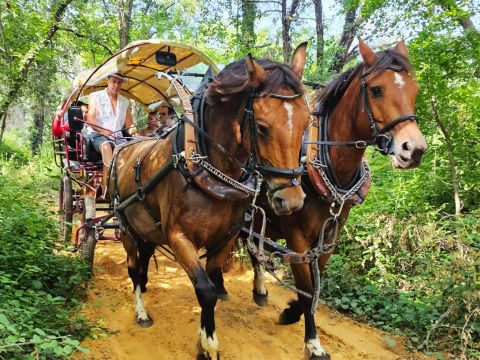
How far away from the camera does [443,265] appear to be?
4.40 meters

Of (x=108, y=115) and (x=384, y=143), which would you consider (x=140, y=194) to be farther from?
(x=108, y=115)

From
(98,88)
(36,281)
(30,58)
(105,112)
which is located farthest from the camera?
(30,58)

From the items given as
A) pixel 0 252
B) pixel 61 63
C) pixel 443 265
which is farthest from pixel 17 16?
pixel 443 265

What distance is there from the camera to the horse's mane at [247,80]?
7.83 feet

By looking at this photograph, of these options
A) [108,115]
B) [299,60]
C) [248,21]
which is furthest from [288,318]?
[248,21]

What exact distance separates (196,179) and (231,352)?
64.6 inches

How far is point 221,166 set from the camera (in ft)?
8.91

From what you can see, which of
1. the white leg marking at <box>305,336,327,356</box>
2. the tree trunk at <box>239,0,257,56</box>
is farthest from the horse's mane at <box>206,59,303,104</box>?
the tree trunk at <box>239,0,257,56</box>

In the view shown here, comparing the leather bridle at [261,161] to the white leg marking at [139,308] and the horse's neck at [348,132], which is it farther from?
the white leg marking at [139,308]

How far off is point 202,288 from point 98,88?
4.63 metres

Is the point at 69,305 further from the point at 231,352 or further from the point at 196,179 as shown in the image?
the point at 196,179

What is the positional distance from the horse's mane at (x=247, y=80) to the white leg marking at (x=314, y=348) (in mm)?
1972

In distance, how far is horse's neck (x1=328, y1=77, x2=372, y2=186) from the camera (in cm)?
320

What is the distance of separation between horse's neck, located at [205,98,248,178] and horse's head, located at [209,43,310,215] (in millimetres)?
33
